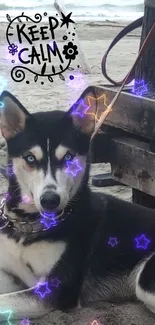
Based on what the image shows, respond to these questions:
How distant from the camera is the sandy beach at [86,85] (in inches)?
117

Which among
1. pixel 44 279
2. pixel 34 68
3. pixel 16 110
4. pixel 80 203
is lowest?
pixel 34 68

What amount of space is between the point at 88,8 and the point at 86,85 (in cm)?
2121

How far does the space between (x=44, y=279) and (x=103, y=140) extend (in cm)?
127

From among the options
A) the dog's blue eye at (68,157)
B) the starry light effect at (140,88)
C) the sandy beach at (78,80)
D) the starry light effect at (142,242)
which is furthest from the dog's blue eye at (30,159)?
the sandy beach at (78,80)

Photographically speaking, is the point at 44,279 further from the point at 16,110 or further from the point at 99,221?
the point at 16,110

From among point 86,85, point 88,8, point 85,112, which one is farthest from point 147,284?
point 88,8

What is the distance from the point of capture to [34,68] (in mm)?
10992

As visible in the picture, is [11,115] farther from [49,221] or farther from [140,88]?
[140,88]

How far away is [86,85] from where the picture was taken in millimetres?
9289

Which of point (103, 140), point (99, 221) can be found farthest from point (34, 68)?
point (99, 221)

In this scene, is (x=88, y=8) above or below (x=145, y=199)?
below

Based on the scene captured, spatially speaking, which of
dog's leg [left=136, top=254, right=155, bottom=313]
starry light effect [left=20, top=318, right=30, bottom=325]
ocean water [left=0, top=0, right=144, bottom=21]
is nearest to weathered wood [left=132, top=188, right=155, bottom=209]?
dog's leg [left=136, top=254, right=155, bottom=313]

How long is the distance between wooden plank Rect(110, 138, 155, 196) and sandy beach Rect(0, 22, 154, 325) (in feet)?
2.87

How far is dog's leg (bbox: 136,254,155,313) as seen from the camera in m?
3.02
